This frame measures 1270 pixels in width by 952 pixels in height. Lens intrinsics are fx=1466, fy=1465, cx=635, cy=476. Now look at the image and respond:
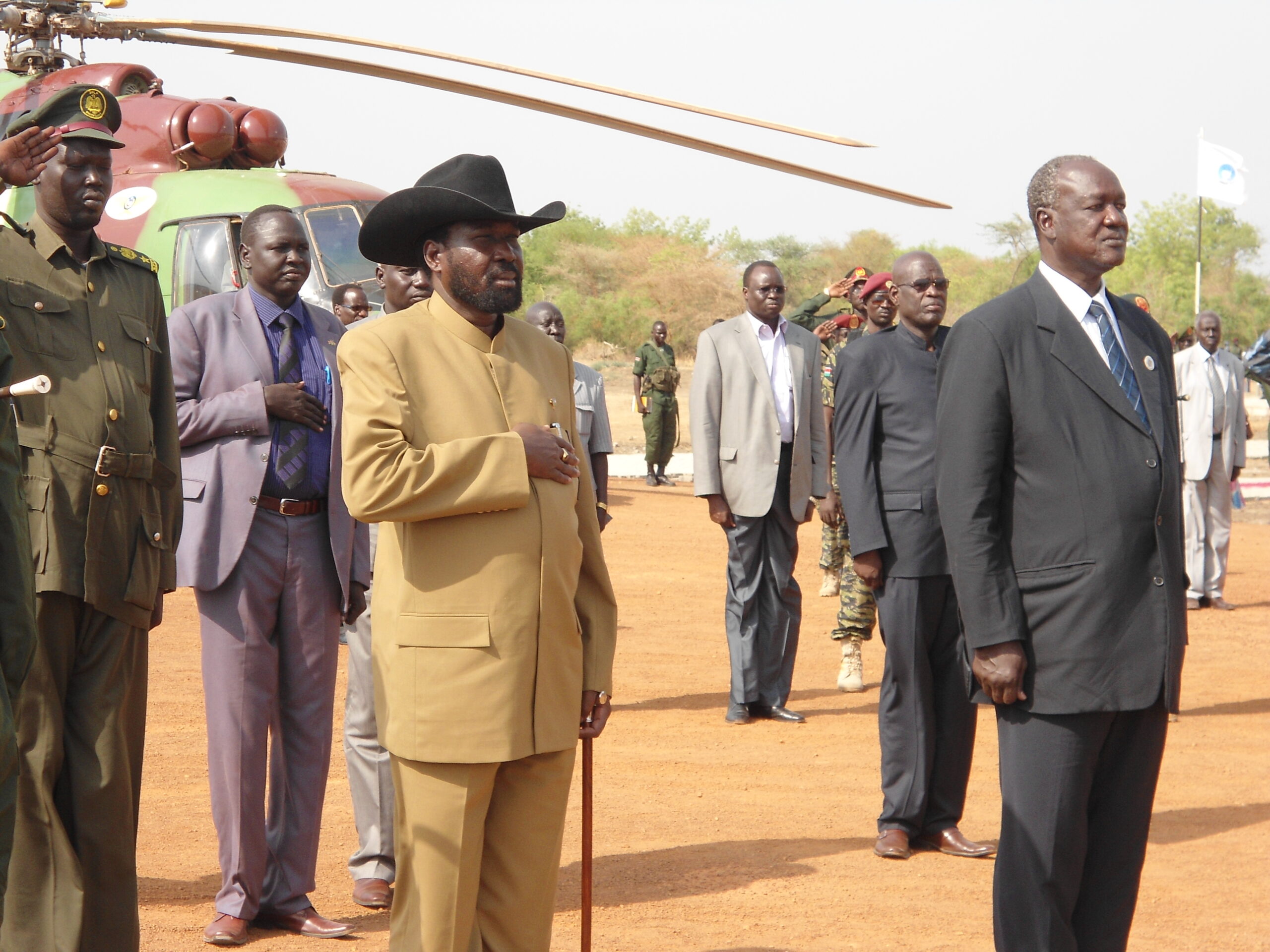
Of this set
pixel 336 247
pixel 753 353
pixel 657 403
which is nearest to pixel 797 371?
pixel 753 353

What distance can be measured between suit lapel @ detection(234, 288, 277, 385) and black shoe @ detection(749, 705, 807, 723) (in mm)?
4237

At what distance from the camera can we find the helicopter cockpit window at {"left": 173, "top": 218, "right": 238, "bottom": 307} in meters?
11.8

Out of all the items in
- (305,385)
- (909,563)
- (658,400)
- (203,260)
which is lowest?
(909,563)

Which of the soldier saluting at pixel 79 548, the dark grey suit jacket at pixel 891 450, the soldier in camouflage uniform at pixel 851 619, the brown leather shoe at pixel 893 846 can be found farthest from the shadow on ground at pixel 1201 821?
the soldier saluting at pixel 79 548

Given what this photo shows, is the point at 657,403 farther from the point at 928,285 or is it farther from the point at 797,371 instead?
the point at 928,285

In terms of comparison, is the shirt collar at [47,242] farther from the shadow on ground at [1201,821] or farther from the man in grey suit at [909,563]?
the shadow on ground at [1201,821]

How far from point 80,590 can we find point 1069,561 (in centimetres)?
264

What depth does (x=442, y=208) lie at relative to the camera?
3.65 metres

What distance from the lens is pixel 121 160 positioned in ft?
42.8

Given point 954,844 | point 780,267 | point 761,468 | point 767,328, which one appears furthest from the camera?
point 780,267

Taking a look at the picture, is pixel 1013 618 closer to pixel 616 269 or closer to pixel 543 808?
pixel 543 808

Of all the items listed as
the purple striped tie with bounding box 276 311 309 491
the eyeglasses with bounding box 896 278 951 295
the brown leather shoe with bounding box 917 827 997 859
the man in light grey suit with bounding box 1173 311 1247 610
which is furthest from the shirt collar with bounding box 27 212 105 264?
the man in light grey suit with bounding box 1173 311 1247 610

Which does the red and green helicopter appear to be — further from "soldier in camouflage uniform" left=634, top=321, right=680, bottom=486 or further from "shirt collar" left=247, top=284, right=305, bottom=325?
"soldier in camouflage uniform" left=634, top=321, right=680, bottom=486

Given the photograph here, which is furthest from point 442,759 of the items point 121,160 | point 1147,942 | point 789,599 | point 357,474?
point 121,160
